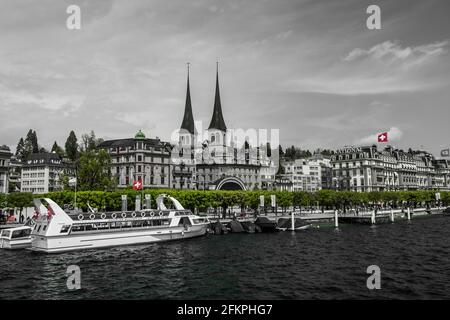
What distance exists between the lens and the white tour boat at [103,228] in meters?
53.8

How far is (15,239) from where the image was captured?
5644 cm

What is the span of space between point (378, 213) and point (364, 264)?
80548mm

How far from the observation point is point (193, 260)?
4697cm

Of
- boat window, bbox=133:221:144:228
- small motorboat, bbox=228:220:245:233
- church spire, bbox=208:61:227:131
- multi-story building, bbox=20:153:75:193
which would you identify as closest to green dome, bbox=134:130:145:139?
multi-story building, bbox=20:153:75:193

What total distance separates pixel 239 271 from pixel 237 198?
62005mm

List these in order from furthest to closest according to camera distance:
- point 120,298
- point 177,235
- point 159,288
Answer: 1. point 177,235
2. point 159,288
3. point 120,298

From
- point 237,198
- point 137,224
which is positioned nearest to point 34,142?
point 237,198

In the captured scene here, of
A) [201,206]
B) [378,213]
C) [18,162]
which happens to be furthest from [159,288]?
[18,162]

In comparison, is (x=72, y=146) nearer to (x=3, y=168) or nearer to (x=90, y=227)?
(x=3, y=168)

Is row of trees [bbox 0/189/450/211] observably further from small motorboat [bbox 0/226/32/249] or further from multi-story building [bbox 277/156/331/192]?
multi-story building [bbox 277/156/331/192]

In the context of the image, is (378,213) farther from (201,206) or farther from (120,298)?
(120,298)

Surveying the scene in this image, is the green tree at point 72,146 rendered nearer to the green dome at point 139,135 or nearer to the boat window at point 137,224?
the green dome at point 139,135

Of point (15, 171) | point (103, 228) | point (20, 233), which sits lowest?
point (20, 233)

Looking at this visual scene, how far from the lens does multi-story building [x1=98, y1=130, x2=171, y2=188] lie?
128 metres
